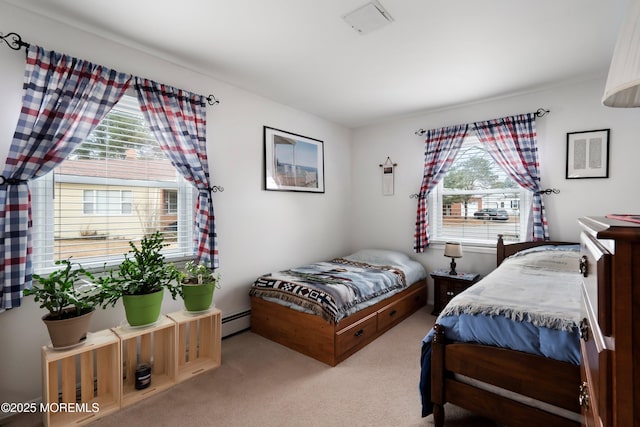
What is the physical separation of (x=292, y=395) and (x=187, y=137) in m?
2.22

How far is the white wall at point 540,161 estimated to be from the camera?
2.80 meters

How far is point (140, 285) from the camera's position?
2078mm

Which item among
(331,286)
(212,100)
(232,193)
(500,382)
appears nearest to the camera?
(500,382)

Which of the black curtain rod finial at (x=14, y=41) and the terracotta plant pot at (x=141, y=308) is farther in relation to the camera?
the terracotta plant pot at (x=141, y=308)

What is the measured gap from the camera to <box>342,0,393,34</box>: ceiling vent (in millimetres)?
1906

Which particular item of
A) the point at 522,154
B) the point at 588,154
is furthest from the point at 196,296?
the point at 588,154

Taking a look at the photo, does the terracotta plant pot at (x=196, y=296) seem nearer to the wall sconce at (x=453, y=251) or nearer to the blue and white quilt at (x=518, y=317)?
the blue and white quilt at (x=518, y=317)

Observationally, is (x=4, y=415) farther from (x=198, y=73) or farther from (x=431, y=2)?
(x=431, y=2)

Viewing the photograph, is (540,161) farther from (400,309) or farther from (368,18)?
(368,18)

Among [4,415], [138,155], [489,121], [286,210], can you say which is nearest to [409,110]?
[489,121]

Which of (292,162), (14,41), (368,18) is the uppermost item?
(368,18)

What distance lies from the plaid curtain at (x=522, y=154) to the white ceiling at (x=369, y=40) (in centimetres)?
35

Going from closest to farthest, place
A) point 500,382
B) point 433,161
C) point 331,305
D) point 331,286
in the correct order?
point 500,382 → point 331,305 → point 331,286 → point 433,161

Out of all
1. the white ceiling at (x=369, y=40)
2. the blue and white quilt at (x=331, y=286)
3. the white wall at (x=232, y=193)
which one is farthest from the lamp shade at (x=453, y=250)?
the white ceiling at (x=369, y=40)
